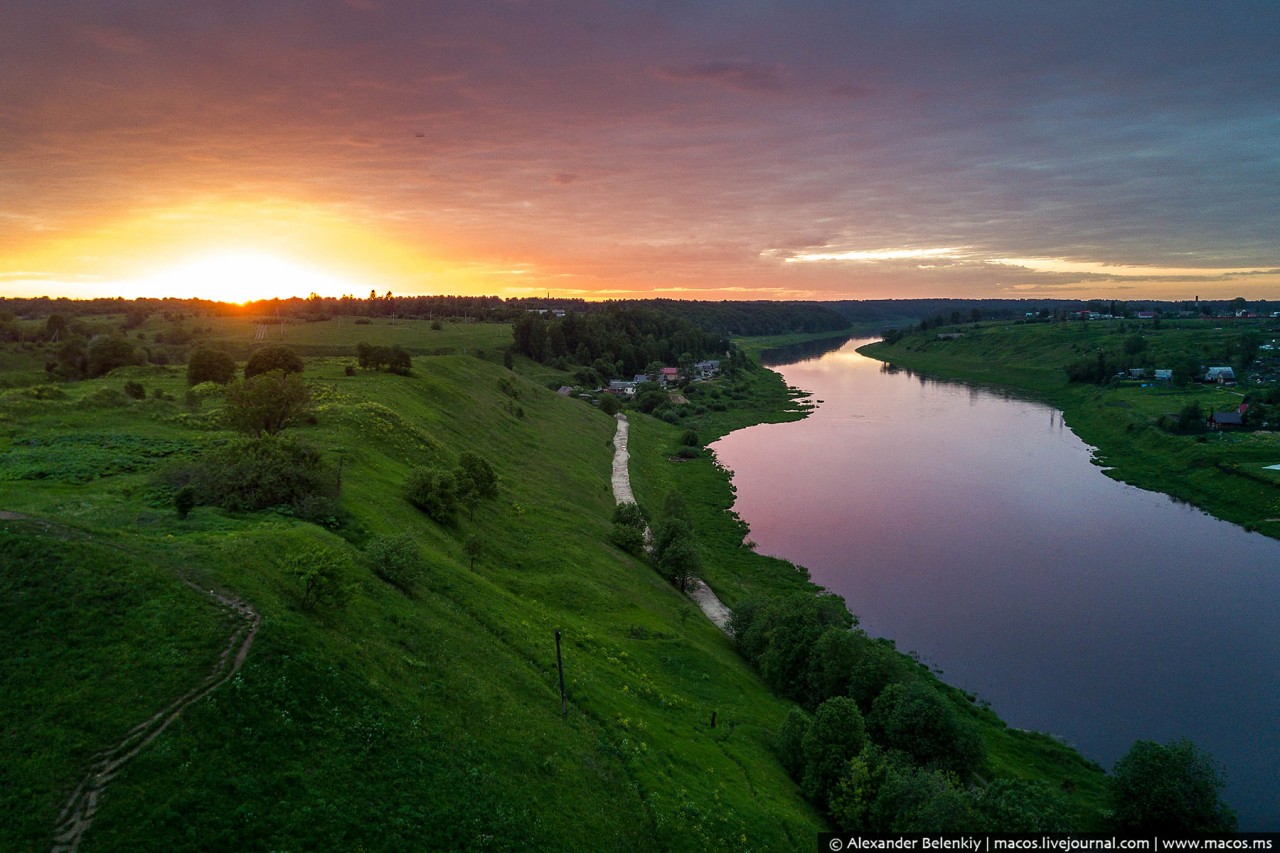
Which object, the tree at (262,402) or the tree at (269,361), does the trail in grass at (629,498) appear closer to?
the tree at (262,402)

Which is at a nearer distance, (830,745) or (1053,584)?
(830,745)

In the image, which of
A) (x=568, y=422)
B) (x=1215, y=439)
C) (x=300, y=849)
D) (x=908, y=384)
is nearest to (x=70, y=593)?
(x=300, y=849)

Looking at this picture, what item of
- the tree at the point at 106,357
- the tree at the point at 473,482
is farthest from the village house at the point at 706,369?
the tree at the point at 473,482

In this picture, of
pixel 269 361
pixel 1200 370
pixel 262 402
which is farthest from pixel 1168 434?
pixel 269 361

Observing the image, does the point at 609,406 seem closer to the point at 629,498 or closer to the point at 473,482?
the point at 629,498

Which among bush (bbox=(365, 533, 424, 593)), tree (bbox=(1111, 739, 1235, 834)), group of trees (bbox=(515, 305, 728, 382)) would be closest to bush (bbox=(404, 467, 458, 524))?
bush (bbox=(365, 533, 424, 593))

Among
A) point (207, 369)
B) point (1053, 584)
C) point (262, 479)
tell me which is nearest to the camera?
point (262, 479)
